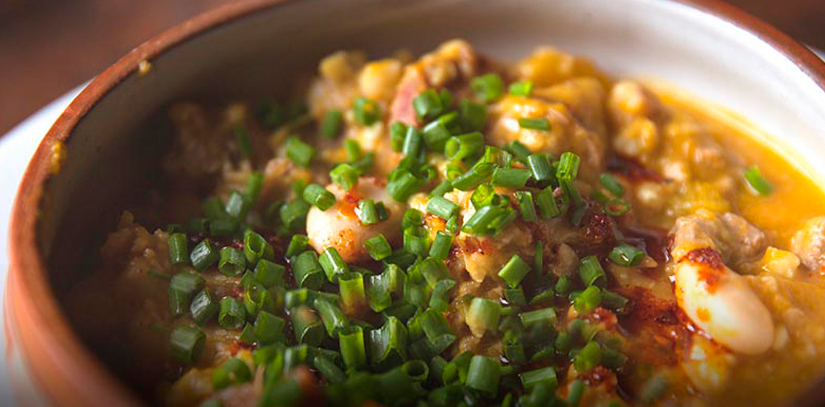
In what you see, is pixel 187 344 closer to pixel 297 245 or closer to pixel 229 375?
pixel 229 375

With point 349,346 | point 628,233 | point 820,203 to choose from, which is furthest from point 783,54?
point 349,346

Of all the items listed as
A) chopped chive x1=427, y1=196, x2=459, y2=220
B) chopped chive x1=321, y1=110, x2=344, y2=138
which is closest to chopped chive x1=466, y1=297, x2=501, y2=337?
chopped chive x1=427, y1=196, x2=459, y2=220

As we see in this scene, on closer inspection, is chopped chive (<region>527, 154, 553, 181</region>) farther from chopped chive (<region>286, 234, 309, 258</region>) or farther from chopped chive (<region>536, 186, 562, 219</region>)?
Answer: chopped chive (<region>286, 234, 309, 258</region>)

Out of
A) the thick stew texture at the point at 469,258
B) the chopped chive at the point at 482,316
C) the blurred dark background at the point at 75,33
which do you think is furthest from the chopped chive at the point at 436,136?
the blurred dark background at the point at 75,33

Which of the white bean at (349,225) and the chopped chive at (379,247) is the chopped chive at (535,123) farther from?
the chopped chive at (379,247)

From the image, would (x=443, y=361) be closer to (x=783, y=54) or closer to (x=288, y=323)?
(x=288, y=323)

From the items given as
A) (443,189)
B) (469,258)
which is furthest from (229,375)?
(443,189)

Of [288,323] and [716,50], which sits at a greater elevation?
[716,50]
